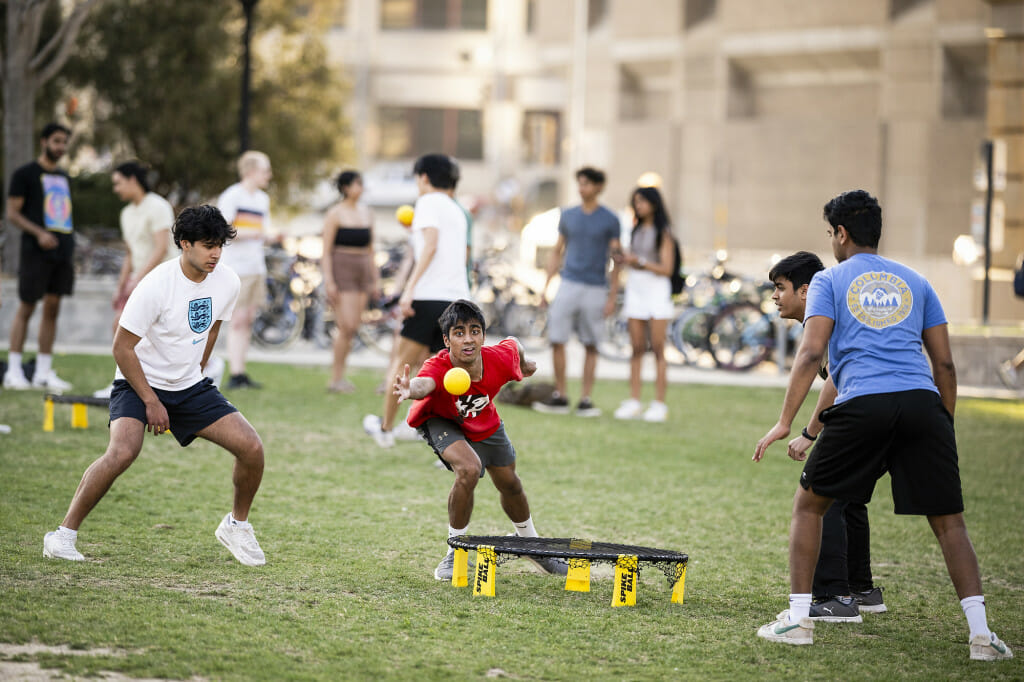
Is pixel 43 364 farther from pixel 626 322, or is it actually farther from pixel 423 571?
pixel 626 322

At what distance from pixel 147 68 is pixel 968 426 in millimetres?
16343

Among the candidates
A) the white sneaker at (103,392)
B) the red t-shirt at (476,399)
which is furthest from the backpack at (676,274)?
the red t-shirt at (476,399)

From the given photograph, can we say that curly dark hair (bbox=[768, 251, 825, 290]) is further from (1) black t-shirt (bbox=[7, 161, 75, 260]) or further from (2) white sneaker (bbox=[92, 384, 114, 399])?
(1) black t-shirt (bbox=[7, 161, 75, 260])

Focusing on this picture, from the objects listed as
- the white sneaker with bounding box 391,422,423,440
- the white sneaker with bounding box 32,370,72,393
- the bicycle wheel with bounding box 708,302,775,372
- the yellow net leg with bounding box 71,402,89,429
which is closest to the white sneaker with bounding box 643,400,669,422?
the white sneaker with bounding box 391,422,423,440

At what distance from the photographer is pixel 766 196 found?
32.7 meters

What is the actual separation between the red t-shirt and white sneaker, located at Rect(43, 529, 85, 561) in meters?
1.69

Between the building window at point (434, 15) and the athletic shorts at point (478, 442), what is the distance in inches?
2245

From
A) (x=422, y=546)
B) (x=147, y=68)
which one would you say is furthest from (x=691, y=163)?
(x=422, y=546)

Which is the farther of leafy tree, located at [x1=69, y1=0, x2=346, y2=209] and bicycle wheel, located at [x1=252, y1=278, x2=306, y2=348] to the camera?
leafy tree, located at [x1=69, y1=0, x2=346, y2=209]

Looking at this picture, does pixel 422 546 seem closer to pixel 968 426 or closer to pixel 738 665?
pixel 738 665

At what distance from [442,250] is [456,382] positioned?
149 inches

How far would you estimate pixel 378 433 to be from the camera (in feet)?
32.8

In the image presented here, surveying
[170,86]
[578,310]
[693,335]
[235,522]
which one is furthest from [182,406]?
[170,86]

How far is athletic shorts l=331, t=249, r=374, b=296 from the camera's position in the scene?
12523mm
